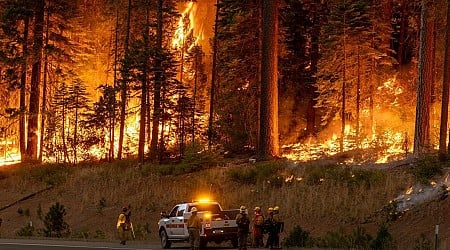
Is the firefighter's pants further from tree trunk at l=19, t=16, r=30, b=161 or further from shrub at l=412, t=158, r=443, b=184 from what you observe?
tree trunk at l=19, t=16, r=30, b=161

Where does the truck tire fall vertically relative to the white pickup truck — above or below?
below

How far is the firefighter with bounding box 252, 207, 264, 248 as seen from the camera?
78.8 feet

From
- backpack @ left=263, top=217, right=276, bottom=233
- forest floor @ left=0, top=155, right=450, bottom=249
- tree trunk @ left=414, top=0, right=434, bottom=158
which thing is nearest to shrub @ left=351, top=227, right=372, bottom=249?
forest floor @ left=0, top=155, right=450, bottom=249

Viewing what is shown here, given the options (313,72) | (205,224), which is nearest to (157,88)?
(313,72)

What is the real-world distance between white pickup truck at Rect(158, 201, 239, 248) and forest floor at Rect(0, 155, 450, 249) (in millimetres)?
3440

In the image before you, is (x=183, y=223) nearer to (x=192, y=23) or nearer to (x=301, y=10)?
(x=301, y=10)

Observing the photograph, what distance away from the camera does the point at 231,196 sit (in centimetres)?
3259

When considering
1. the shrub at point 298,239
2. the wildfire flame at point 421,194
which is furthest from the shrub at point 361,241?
the wildfire flame at point 421,194

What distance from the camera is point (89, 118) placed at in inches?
2044

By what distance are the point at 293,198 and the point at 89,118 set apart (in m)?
25.6

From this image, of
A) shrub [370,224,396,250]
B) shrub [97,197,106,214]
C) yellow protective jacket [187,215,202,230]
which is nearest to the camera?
shrub [370,224,396,250]

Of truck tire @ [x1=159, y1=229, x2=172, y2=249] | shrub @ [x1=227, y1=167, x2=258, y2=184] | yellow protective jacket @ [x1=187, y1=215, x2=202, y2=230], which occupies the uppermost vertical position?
shrub @ [x1=227, y1=167, x2=258, y2=184]

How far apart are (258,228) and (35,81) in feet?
100

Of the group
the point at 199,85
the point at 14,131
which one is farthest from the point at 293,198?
the point at 14,131
